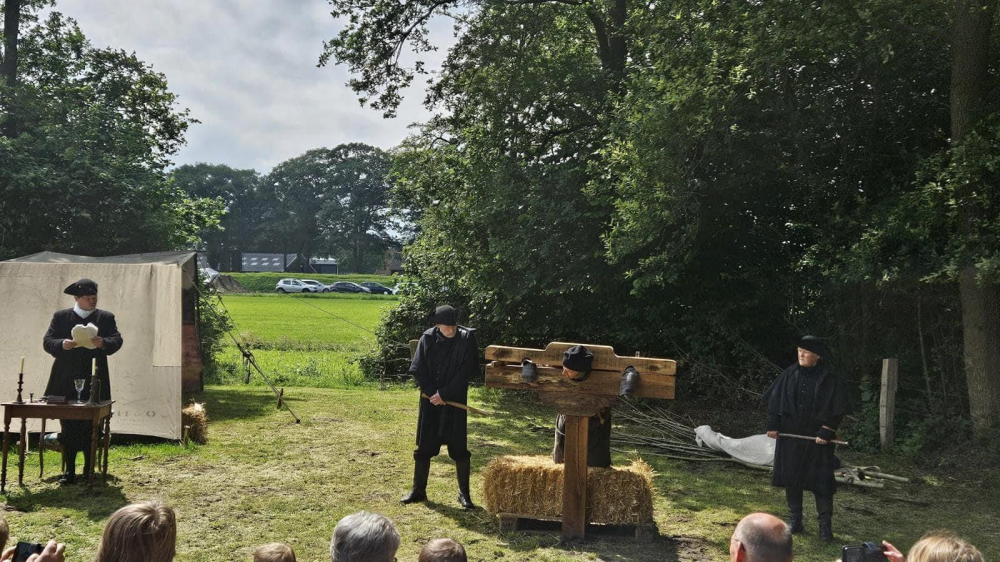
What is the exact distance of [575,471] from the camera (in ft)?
18.7

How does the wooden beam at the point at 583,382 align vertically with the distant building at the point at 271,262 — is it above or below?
below

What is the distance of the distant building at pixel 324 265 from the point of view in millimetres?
83231

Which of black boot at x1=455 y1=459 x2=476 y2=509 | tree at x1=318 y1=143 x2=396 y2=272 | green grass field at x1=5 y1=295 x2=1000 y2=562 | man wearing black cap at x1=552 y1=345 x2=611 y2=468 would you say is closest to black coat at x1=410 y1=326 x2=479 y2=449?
black boot at x1=455 y1=459 x2=476 y2=509

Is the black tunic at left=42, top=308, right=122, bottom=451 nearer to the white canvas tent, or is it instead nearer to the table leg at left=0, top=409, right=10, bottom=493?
the table leg at left=0, top=409, right=10, bottom=493

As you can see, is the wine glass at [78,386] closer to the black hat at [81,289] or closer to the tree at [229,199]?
the black hat at [81,289]

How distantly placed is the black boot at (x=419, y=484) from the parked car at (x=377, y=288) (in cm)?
4998

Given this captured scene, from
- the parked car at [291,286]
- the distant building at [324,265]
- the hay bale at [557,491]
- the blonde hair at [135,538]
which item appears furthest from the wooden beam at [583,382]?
the distant building at [324,265]

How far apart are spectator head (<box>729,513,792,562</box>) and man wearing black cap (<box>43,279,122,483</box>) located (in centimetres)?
622

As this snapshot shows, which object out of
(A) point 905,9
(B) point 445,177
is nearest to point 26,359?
(B) point 445,177

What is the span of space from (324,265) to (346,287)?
30146 mm

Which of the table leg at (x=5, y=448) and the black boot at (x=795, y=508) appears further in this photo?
the table leg at (x=5, y=448)

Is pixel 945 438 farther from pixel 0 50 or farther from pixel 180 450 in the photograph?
pixel 0 50

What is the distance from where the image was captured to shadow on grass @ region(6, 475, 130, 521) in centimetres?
628

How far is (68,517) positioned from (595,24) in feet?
35.9
